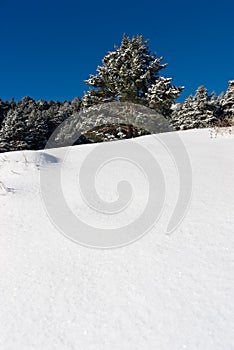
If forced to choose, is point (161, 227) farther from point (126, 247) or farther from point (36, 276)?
point (36, 276)

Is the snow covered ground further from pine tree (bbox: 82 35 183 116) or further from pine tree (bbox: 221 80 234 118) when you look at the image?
pine tree (bbox: 221 80 234 118)

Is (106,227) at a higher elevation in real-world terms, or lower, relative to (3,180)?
lower

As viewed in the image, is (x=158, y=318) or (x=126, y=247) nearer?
(x=158, y=318)

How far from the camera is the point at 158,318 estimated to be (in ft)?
3.87

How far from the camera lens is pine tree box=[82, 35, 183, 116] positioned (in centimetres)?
1277

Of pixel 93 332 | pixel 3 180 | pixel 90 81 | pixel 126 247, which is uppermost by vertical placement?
pixel 90 81

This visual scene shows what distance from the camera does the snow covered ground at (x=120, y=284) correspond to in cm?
111

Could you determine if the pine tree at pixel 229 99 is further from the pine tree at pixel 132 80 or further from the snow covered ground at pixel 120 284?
the snow covered ground at pixel 120 284

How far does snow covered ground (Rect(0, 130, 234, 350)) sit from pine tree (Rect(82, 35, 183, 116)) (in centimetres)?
1139

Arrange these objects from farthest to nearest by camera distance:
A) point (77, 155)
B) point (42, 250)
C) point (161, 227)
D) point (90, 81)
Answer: point (90, 81) < point (77, 155) < point (161, 227) < point (42, 250)

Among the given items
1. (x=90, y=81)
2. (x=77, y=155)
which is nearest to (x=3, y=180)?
(x=77, y=155)

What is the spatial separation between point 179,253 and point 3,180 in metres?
2.37

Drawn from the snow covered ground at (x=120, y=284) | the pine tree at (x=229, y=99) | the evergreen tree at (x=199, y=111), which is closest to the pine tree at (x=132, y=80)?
the evergreen tree at (x=199, y=111)

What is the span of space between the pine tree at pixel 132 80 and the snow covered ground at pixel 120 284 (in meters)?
11.4
